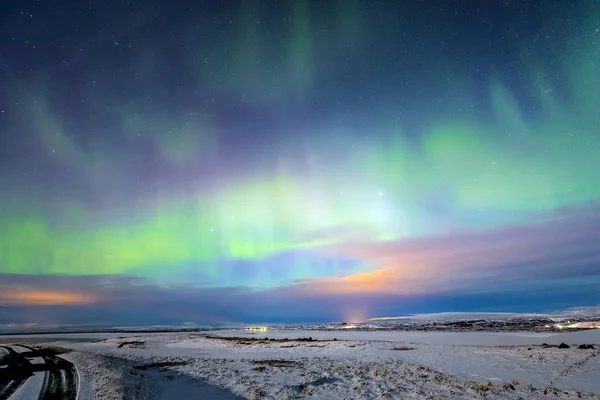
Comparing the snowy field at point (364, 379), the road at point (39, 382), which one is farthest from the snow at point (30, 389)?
the snowy field at point (364, 379)

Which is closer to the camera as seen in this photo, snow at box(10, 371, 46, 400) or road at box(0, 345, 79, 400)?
snow at box(10, 371, 46, 400)

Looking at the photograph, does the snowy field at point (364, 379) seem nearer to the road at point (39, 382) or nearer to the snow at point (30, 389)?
the road at point (39, 382)

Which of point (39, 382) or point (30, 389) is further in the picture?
point (39, 382)

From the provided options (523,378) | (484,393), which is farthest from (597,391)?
(484,393)

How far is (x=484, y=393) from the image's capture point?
1959 cm

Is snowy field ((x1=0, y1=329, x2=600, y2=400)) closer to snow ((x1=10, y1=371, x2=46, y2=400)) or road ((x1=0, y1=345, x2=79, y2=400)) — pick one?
road ((x1=0, y1=345, x2=79, y2=400))

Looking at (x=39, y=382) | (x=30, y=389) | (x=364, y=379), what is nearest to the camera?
(x=30, y=389)

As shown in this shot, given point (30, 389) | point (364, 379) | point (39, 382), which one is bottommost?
point (364, 379)

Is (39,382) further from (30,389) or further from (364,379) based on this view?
(364,379)

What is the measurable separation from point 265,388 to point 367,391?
6.05 m

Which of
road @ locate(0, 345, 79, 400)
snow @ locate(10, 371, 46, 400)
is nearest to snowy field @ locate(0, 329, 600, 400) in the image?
road @ locate(0, 345, 79, 400)

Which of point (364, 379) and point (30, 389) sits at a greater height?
point (30, 389)

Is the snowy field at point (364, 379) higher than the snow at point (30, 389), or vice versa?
the snow at point (30, 389)

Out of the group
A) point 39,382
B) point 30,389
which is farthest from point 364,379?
point 39,382
